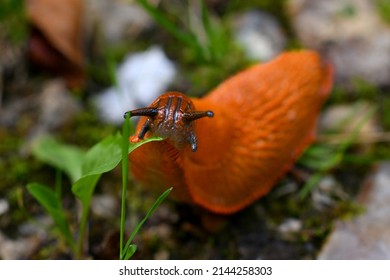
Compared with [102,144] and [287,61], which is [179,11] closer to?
[287,61]

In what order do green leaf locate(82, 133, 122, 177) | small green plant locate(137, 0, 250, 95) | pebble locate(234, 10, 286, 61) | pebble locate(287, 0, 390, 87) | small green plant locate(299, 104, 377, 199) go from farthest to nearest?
pebble locate(234, 10, 286, 61), pebble locate(287, 0, 390, 87), small green plant locate(137, 0, 250, 95), small green plant locate(299, 104, 377, 199), green leaf locate(82, 133, 122, 177)

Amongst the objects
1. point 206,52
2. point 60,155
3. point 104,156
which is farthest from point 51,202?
point 206,52

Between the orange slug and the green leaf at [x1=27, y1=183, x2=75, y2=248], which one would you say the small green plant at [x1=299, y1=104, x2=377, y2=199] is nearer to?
the orange slug

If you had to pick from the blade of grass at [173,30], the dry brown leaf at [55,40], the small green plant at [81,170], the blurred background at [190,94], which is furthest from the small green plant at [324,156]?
the dry brown leaf at [55,40]

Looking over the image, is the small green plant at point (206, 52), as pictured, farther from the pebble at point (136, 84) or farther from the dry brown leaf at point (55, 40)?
the dry brown leaf at point (55, 40)

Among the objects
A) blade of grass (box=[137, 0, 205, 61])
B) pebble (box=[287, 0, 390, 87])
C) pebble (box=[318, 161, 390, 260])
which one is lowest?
pebble (box=[318, 161, 390, 260])

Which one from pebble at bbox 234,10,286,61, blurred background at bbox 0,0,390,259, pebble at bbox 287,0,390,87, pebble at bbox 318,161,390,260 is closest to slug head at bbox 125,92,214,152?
blurred background at bbox 0,0,390,259

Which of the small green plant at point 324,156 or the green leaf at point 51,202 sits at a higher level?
the small green plant at point 324,156

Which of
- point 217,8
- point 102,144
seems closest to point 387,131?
point 217,8
